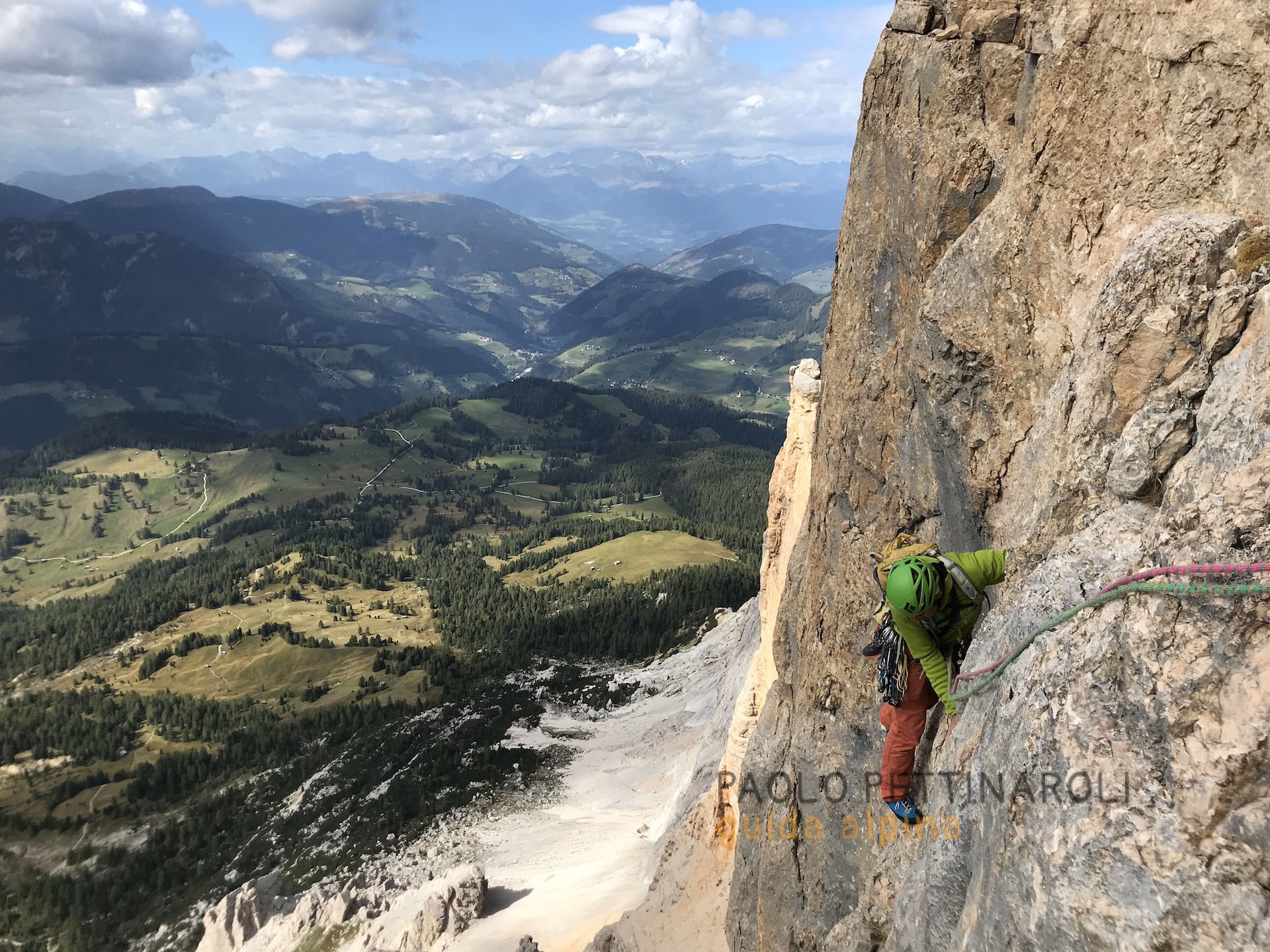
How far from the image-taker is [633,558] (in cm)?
16125

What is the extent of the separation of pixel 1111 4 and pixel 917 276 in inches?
200

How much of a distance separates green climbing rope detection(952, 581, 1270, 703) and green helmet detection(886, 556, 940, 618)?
1.03 metres

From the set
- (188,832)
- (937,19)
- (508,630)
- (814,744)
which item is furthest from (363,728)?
(937,19)

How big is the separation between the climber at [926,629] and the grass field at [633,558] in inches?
5258

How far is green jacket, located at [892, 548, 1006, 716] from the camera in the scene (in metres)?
10.7

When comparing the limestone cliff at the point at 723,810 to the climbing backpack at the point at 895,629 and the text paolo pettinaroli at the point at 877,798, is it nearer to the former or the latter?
the text paolo pettinaroli at the point at 877,798

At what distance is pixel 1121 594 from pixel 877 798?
367 inches

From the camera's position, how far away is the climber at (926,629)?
33.5ft

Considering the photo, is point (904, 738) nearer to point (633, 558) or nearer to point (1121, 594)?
point (1121, 594)

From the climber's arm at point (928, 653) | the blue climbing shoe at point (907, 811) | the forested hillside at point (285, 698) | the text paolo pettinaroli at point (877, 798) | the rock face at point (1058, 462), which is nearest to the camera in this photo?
the rock face at point (1058, 462)

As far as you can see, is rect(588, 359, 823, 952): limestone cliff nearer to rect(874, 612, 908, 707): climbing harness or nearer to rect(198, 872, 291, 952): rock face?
rect(874, 612, 908, 707): climbing harness

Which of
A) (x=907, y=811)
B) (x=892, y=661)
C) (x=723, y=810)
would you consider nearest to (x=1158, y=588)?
(x=892, y=661)

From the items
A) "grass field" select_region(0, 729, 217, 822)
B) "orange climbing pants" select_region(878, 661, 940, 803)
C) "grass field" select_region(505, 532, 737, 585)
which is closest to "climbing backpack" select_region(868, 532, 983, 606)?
"orange climbing pants" select_region(878, 661, 940, 803)

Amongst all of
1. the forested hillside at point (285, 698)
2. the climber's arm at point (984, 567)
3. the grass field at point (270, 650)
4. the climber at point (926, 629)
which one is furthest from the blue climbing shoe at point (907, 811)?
the grass field at point (270, 650)
